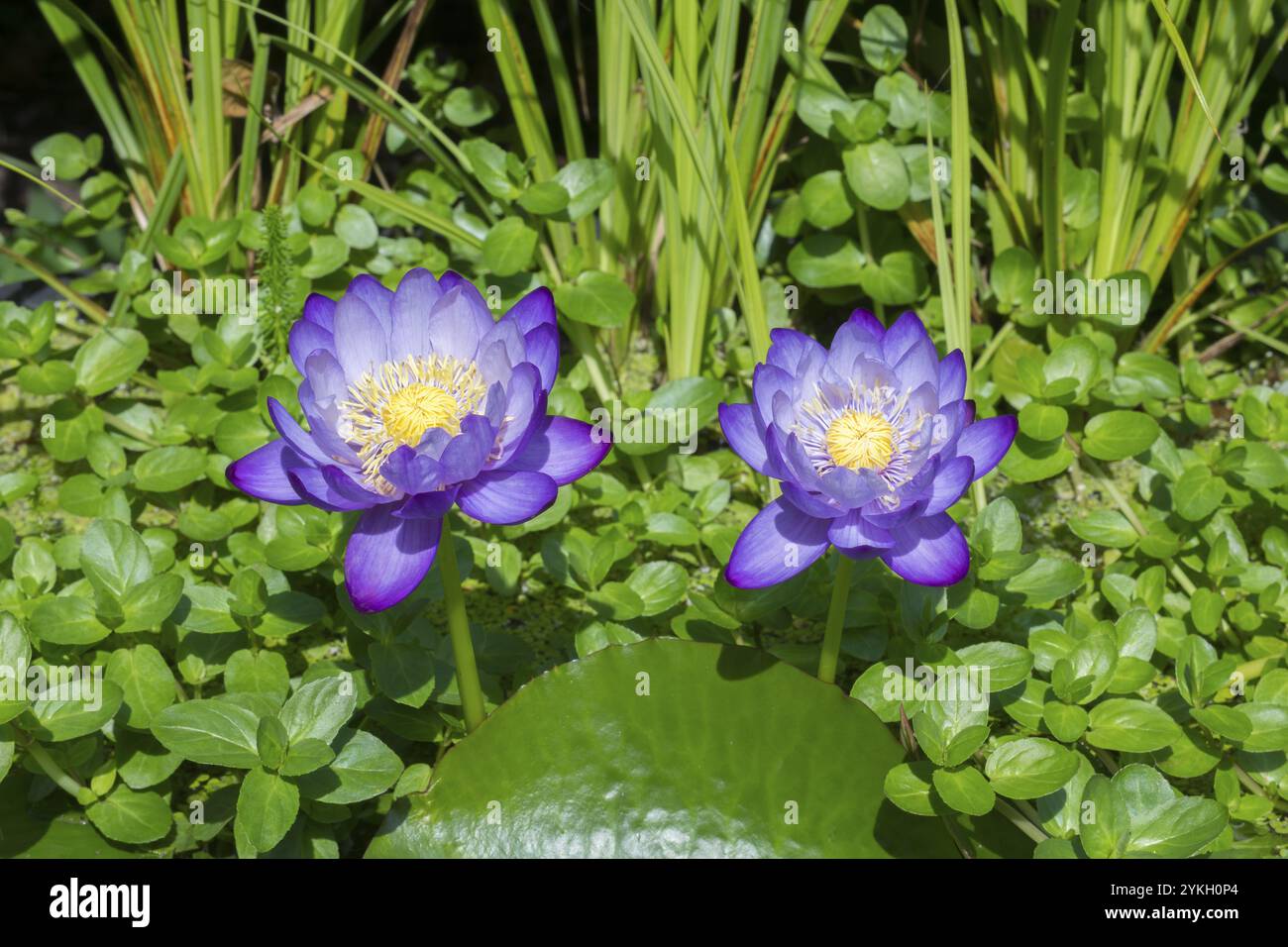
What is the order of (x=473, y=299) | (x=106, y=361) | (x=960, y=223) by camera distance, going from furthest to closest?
1. (x=106, y=361)
2. (x=960, y=223)
3. (x=473, y=299)

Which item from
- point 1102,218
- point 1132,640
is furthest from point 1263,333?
point 1132,640

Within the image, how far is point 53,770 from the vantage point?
5.71ft

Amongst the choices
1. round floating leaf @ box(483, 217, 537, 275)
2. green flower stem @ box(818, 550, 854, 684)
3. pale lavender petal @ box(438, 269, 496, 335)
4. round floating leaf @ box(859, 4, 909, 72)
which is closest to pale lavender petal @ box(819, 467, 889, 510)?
green flower stem @ box(818, 550, 854, 684)

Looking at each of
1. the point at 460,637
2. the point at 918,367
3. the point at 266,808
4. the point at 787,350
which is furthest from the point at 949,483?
the point at 266,808

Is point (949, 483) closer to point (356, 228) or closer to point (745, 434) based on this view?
point (745, 434)

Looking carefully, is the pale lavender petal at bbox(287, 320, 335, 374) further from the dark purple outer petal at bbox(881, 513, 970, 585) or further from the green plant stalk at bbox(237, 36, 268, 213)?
the green plant stalk at bbox(237, 36, 268, 213)

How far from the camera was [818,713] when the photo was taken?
5.39ft

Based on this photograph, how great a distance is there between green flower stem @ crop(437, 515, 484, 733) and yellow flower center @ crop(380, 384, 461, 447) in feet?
0.36

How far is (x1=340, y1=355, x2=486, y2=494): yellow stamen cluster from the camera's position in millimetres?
1510

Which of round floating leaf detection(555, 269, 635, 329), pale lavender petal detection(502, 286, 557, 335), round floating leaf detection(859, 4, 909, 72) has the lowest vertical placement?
round floating leaf detection(555, 269, 635, 329)

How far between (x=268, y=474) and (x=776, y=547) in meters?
0.63

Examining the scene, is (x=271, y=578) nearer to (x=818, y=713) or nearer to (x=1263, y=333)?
(x=818, y=713)

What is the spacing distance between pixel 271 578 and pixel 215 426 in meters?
0.39

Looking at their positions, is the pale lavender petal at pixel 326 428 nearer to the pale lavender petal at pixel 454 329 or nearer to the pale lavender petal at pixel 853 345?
the pale lavender petal at pixel 454 329
